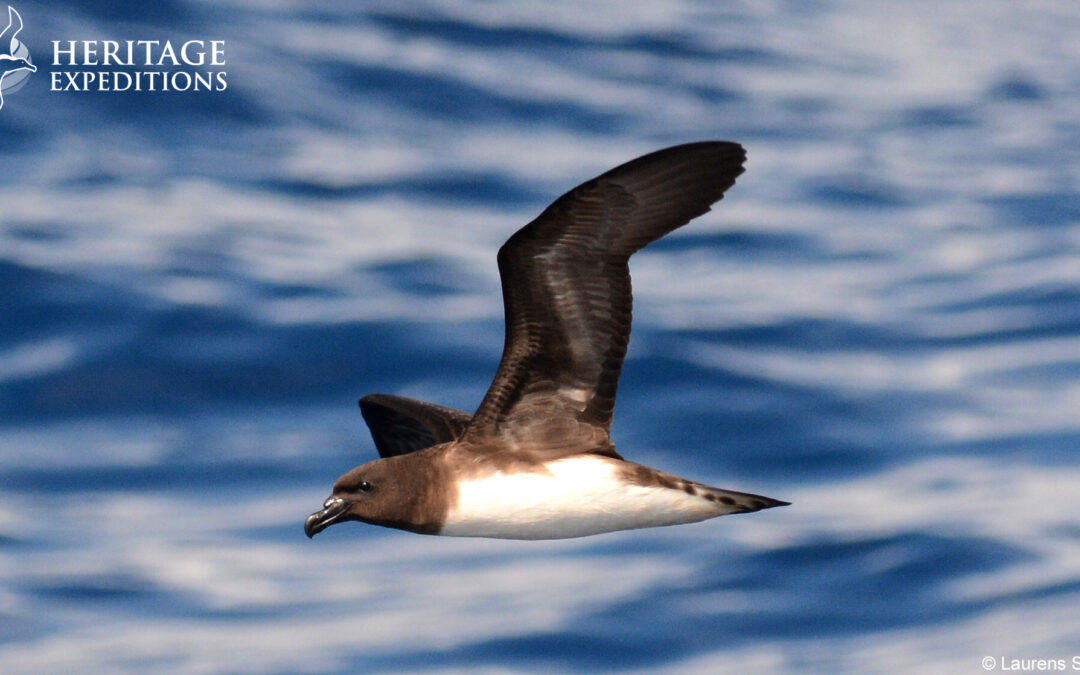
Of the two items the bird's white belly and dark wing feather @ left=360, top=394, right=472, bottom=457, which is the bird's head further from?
dark wing feather @ left=360, top=394, right=472, bottom=457

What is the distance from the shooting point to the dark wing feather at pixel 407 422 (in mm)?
11242

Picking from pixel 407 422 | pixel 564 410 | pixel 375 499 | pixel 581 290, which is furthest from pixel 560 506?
pixel 407 422

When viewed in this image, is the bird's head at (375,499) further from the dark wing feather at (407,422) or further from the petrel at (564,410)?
the dark wing feather at (407,422)

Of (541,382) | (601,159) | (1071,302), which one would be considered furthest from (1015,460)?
(601,159)

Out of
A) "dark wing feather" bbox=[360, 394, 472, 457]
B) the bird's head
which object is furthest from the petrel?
"dark wing feather" bbox=[360, 394, 472, 457]

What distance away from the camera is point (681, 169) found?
930cm

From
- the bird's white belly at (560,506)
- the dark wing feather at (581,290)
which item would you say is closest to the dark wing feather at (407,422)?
the dark wing feather at (581,290)

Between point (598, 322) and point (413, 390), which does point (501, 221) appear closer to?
point (413, 390)

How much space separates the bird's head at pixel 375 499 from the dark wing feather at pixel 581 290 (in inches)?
21.9

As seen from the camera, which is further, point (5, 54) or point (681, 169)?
point (5, 54)

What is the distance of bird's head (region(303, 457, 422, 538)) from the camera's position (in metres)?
9.63

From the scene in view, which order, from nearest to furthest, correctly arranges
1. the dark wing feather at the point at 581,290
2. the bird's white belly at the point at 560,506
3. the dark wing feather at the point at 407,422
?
the dark wing feather at the point at 581,290, the bird's white belly at the point at 560,506, the dark wing feather at the point at 407,422

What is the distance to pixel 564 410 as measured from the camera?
1000 centimetres

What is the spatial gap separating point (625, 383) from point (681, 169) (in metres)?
7.19
